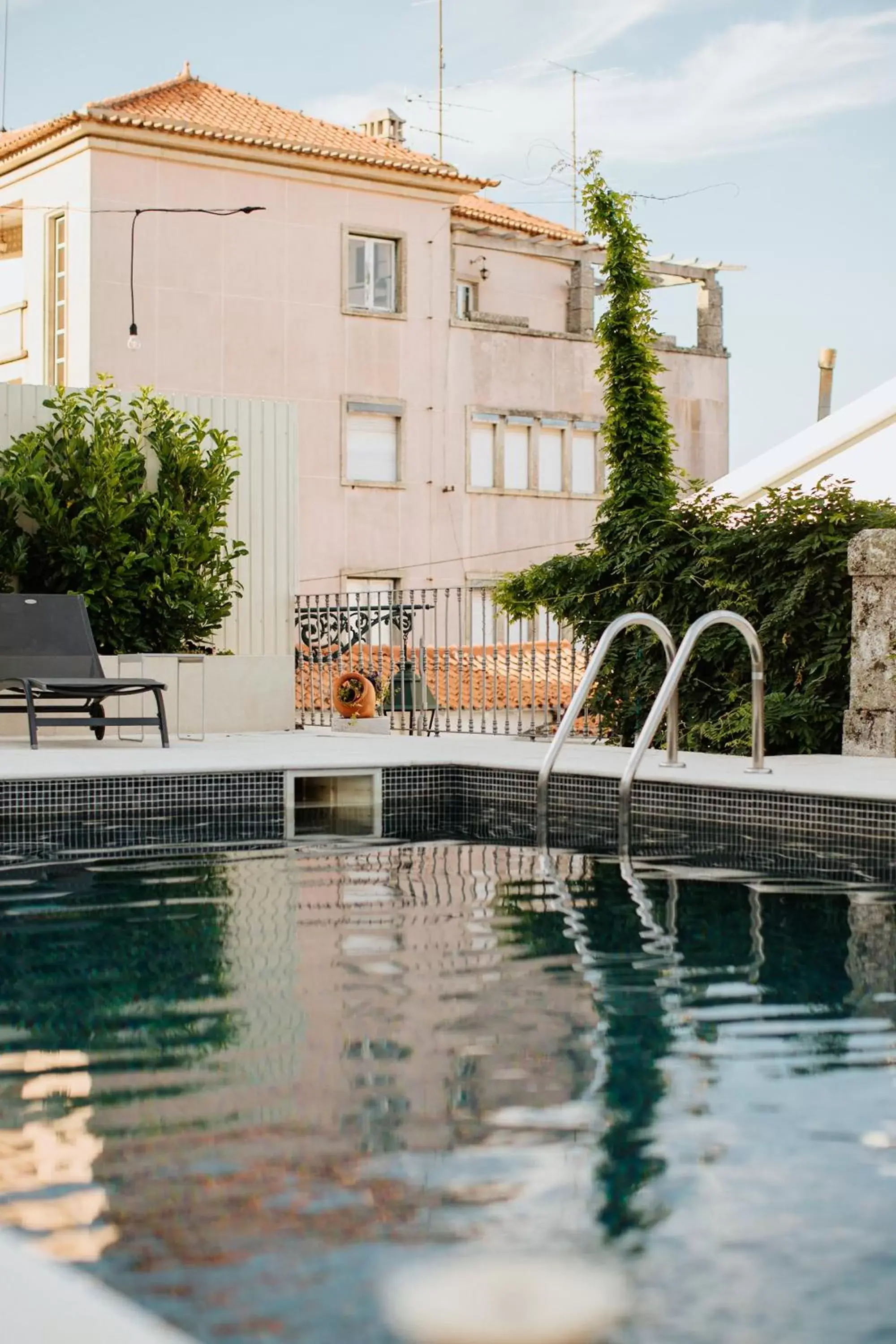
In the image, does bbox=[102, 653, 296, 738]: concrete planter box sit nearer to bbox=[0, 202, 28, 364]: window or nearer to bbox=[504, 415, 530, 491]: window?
bbox=[0, 202, 28, 364]: window

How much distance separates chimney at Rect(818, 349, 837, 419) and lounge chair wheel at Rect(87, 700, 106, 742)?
17.2 meters

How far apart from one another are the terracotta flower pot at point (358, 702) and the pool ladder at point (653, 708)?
18.1 feet

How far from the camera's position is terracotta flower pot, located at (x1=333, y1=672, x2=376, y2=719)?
46.8ft

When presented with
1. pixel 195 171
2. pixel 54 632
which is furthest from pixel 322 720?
pixel 195 171

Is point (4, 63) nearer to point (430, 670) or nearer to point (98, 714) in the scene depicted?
point (430, 670)

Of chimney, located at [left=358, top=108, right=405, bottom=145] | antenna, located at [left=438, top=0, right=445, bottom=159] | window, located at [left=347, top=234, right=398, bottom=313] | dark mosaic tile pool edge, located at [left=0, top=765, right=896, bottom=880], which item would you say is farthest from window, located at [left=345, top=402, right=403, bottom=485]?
dark mosaic tile pool edge, located at [left=0, top=765, right=896, bottom=880]

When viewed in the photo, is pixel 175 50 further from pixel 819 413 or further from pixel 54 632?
pixel 54 632

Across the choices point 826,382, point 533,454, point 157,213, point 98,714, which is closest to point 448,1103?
point 98,714

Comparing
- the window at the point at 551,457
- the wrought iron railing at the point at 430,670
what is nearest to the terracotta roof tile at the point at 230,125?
the window at the point at 551,457

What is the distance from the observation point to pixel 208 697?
42.1 feet

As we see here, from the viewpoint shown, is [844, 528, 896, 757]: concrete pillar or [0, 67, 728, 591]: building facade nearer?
[844, 528, 896, 757]: concrete pillar

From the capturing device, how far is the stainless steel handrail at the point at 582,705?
8.05 metres

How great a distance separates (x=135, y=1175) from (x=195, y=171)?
25.9 meters

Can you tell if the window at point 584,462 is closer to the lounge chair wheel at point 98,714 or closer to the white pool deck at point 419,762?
the white pool deck at point 419,762
